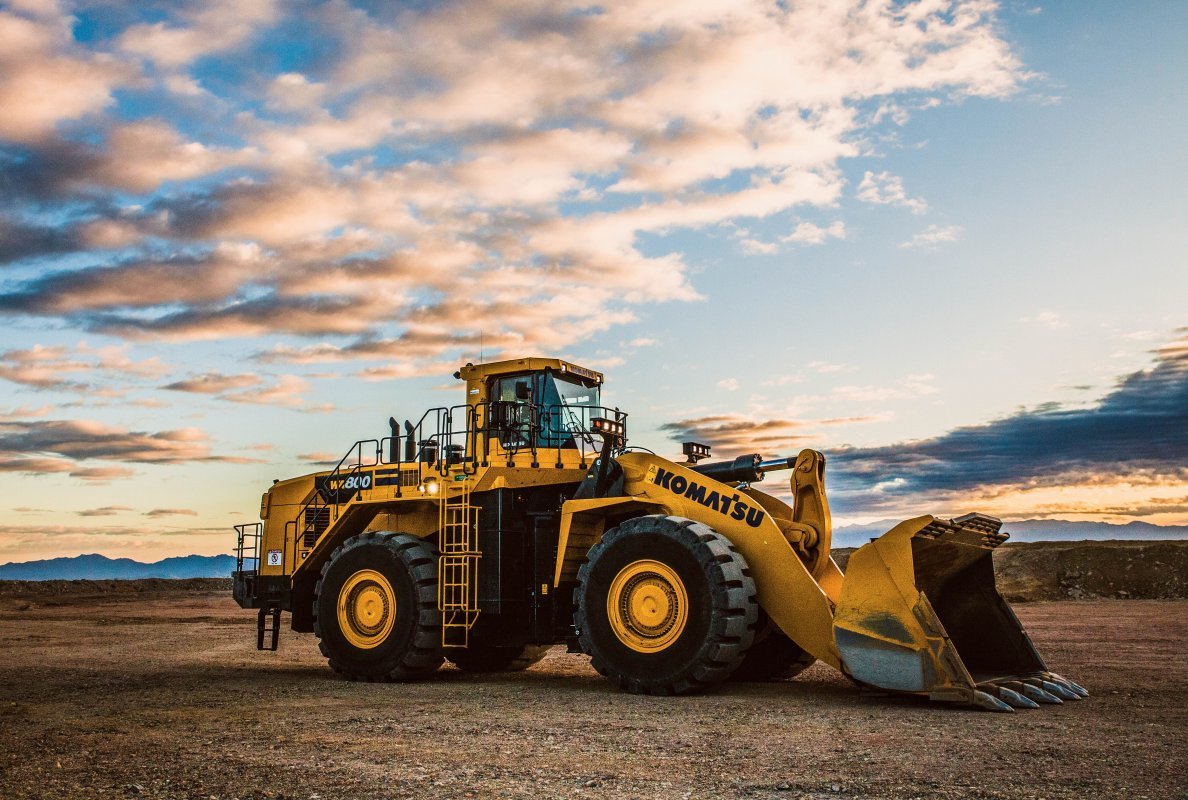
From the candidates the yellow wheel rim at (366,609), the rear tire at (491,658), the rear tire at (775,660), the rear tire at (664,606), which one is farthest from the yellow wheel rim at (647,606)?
the rear tire at (491,658)

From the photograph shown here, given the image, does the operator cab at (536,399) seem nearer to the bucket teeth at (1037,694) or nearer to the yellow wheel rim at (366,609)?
the yellow wheel rim at (366,609)

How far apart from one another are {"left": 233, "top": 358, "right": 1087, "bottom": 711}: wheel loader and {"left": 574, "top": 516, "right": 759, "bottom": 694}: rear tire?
0.07 feet

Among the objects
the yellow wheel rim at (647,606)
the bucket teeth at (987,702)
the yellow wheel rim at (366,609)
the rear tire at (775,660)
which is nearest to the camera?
the bucket teeth at (987,702)

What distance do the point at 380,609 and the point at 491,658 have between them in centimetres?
240

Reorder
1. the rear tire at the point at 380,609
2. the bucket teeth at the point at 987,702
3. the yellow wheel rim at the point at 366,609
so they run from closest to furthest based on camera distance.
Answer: the bucket teeth at the point at 987,702 → the rear tire at the point at 380,609 → the yellow wheel rim at the point at 366,609

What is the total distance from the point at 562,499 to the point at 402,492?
7.90 ft

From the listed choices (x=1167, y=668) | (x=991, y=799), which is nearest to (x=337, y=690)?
(x=991, y=799)

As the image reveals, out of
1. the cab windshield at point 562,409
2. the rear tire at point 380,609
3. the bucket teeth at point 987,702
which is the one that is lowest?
the bucket teeth at point 987,702

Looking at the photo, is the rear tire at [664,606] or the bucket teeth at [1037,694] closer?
the bucket teeth at [1037,694]

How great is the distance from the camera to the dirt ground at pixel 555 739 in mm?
7461

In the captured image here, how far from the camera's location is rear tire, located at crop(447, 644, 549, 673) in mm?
16328

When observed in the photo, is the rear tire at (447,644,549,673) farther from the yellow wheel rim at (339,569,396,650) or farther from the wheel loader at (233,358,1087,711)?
the yellow wheel rim at (339,569,396,650)

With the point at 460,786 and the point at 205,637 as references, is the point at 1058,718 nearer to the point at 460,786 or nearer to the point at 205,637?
the point at 460,786

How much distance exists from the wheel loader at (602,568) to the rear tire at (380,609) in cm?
3
